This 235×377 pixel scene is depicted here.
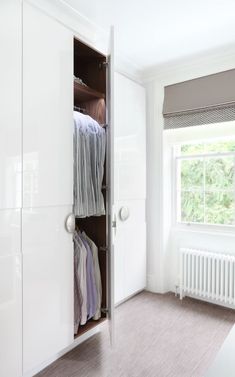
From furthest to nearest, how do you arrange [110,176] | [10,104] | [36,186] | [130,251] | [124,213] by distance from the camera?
[130,251]
[124,213]
[110,176]
[36,186]
[10,104]

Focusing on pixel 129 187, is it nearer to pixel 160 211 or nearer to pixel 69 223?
pixel 160 211

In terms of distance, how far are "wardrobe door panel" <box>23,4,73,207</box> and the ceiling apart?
54cm

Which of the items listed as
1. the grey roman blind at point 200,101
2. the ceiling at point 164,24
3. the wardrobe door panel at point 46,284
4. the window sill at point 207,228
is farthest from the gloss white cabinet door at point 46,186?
the window sill at point 207,228

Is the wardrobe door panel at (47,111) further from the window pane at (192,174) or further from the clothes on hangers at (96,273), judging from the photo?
the window pane at (192,174)

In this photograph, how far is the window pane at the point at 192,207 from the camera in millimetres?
3004

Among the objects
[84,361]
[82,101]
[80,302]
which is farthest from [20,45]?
[84,361]

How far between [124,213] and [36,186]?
1277 mm

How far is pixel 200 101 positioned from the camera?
272cm

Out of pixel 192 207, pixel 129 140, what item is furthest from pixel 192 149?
pixel 129 140

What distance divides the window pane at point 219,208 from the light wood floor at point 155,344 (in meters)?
0.91

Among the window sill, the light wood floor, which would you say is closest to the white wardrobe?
the light wood floor

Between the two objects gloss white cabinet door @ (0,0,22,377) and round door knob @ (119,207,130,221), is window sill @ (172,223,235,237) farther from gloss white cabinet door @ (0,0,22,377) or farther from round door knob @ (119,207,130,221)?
gloss white cabinet door @ (0,0,22,377)

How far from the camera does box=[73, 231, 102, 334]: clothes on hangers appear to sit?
188 centimetres

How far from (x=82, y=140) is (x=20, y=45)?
2.26 feet
